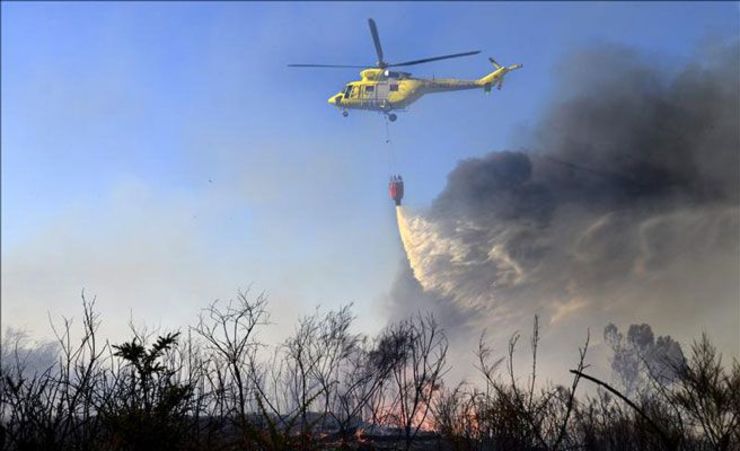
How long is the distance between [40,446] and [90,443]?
2.51ft

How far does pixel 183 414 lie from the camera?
876cm

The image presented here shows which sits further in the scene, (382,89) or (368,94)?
(368,94)

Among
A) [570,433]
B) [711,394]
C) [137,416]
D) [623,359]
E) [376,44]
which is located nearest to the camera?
[137,416]

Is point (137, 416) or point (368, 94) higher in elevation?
point (368, 94)

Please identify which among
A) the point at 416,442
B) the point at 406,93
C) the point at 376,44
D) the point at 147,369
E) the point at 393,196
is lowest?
the point at 416,442

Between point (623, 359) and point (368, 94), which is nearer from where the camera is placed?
point (368, 94)

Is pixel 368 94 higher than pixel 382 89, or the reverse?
pixel 382 89

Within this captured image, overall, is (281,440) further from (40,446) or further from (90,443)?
(40,446)

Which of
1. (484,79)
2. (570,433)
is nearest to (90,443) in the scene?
(570,433)

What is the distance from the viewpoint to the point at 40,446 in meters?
8.67

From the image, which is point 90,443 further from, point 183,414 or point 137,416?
point 183,414

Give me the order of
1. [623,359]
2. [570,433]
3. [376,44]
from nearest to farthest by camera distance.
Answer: [570,433]
[376,44]
[623,359]

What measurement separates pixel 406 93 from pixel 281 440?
169 ft

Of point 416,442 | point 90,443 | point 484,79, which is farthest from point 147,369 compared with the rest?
point 484,79
